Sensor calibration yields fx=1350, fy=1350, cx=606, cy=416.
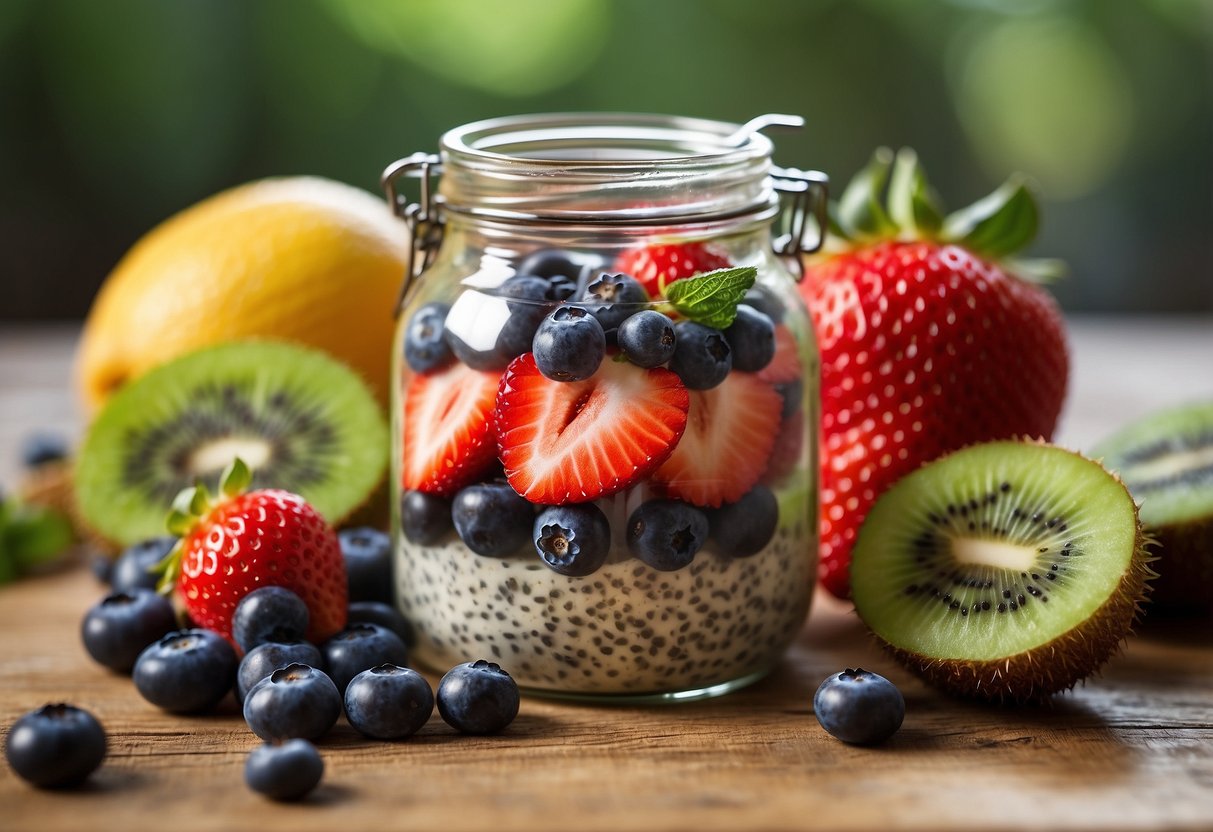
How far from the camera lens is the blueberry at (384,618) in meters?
1.24

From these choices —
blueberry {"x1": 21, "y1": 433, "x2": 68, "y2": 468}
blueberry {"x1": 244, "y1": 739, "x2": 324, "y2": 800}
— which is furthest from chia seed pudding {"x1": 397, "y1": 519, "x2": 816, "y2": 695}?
blueberry {"x1": 21, "y1": 433, "x2": 68, "y2": 468}

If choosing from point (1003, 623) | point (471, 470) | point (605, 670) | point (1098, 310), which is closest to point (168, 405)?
point (471, 470)

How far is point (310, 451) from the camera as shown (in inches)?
57.2

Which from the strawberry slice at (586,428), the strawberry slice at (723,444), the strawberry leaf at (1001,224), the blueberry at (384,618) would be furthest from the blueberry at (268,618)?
the strawberry leaf at (1001,224)

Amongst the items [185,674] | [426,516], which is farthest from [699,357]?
[185,674]

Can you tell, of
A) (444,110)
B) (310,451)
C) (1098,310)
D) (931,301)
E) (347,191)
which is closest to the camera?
(931,301)

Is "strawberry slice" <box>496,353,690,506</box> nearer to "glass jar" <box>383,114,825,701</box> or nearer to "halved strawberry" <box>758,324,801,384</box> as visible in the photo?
"glass jar" <box>383,114,825,701</box>

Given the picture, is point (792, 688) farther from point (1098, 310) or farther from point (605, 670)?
point (1098, 310)

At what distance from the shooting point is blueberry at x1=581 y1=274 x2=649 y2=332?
42.1 inches

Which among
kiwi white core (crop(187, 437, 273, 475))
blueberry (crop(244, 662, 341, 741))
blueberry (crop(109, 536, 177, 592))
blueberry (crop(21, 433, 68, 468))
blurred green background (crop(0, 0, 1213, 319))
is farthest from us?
blurred green background (crop(0, 0, 1213, 319))

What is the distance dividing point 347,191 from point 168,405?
415mm

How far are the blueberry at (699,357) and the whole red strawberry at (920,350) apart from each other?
1.04 feet

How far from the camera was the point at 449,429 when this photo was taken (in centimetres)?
112

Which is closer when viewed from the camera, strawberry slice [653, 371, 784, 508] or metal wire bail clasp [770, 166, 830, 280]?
strawberry slice [653, 371, 784, 508]
